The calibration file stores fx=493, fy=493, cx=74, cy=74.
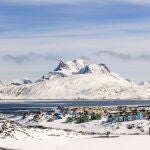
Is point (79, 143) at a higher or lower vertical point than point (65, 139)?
higher

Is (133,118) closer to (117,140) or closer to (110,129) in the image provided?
(110,129)

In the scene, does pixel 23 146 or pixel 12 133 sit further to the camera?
pixel 12 133

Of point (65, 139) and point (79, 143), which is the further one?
point (65, 139)

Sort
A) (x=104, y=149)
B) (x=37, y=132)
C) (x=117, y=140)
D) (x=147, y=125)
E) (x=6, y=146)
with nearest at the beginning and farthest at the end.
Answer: (x=104, y=149)
(x=6, y=146)
(x=117, y=140)
(x=37, y=132)
(x=147, y=125)

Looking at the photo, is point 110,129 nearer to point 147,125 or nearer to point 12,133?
point 147,125

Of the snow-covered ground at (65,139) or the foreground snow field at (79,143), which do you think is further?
the snow-covered ground at (65,139)

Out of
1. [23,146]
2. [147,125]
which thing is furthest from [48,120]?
[23,146]

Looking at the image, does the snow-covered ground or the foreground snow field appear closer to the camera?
the foreground snow field

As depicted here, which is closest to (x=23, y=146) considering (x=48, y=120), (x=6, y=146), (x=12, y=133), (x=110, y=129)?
(x=6, y=146)

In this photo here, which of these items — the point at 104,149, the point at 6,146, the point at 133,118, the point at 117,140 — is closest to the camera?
the point at 104,149
